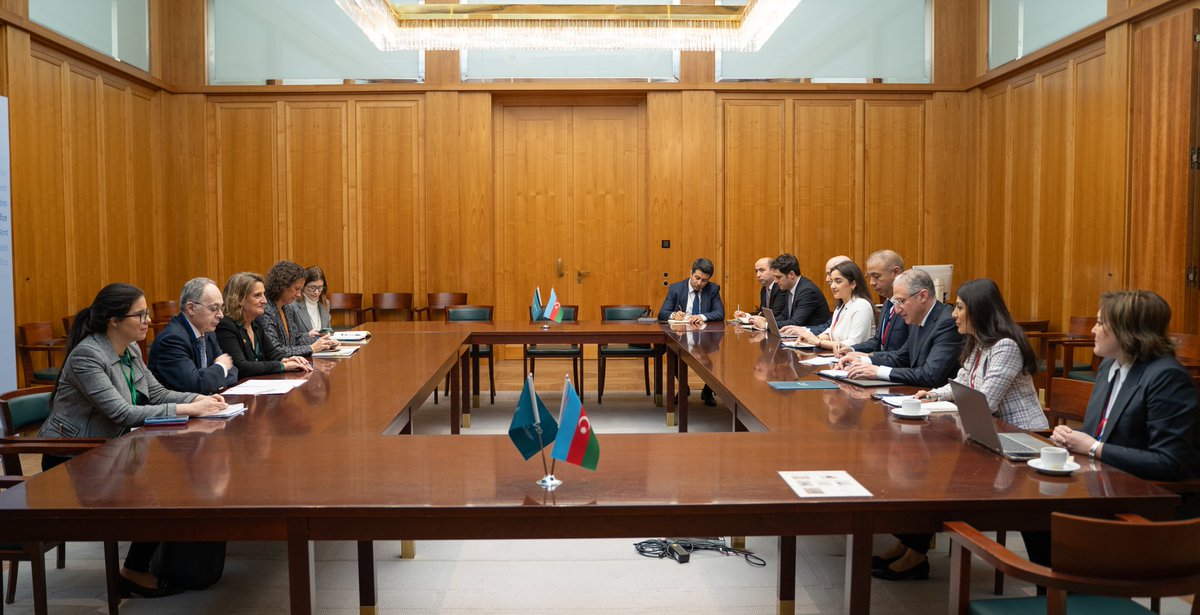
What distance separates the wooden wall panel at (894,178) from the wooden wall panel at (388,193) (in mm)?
4984

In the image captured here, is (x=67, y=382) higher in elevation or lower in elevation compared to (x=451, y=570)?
higher

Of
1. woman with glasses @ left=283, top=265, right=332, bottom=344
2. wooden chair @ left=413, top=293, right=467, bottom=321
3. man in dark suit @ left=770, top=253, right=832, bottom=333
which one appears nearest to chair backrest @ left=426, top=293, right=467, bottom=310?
wooden chair @ left=413, top=293, right=467, bottom=321

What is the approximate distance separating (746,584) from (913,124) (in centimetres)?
759

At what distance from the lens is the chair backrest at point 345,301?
951 cm

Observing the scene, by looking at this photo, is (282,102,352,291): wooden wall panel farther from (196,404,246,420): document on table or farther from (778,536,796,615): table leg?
(778,536,796,615): table leg

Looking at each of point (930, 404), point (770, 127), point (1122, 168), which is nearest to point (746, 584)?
point (930, 404)

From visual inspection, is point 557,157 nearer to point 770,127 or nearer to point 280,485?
point 770,127

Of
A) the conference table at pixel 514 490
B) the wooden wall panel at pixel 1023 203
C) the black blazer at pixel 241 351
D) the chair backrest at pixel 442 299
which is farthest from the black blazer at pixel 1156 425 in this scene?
the chair backrest at pixel 442 299

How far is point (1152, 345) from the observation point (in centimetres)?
275

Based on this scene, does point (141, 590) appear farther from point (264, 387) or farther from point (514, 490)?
point (514, 490)

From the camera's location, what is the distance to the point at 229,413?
3.34 meters

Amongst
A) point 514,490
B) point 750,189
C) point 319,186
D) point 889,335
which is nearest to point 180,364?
point 514,490

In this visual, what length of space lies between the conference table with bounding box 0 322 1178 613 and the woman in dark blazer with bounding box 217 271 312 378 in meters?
1.35

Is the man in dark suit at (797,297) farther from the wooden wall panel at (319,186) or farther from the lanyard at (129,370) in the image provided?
the wooden wall panel at (319,186)
